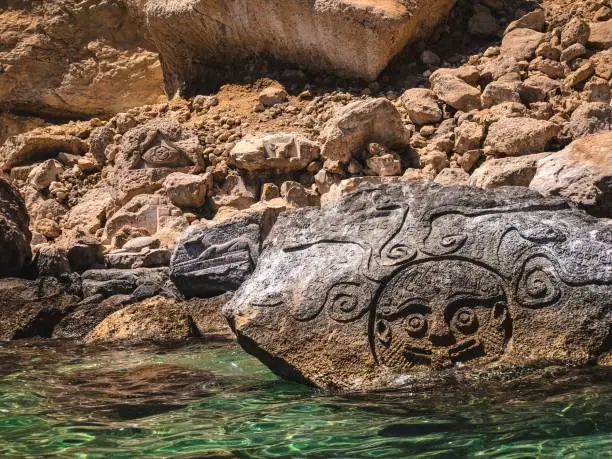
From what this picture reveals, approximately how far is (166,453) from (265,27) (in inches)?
390

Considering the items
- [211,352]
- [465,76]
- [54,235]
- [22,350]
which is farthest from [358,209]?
[54,235]

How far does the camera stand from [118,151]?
38.5 feet

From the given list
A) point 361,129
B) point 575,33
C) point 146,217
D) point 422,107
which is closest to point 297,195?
point 361,129

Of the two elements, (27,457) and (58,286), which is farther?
(58,286)

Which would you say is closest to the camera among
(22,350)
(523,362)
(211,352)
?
(523,362)

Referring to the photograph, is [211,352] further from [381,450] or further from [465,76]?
[465,76]

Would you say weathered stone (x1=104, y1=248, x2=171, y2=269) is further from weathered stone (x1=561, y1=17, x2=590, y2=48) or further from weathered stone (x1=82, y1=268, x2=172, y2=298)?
weathered stone (x1=561, y1=17, x2=590, y2=48)

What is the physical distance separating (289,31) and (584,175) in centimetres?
702

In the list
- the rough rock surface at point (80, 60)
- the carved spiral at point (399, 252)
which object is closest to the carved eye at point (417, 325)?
the carved spiral at point (399, 252)

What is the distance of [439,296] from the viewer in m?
3.62

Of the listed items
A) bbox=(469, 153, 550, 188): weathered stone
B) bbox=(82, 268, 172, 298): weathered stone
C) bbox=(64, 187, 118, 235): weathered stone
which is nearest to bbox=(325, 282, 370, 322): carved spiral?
bbox=(469, 153, 550, 188): weathered stone

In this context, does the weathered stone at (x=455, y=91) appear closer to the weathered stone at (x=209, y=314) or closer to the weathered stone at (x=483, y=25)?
the weathered stone at (x=483, y=25)

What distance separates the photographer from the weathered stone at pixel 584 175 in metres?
5.25

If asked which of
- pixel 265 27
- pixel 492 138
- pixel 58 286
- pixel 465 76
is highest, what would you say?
pixel 265 27
